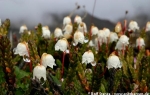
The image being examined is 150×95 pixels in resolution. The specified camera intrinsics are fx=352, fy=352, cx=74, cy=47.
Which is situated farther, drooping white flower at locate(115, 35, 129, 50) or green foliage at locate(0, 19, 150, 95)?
drooping white flower at locate(115, 35, 129, 50)

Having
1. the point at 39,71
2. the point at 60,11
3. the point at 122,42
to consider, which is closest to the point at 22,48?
the point at 39,71

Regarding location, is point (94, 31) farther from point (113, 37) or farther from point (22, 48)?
point (22, 48)

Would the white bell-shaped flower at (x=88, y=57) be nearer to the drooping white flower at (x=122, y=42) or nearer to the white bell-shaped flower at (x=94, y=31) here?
the drooping white flower at (x=122, y=42)

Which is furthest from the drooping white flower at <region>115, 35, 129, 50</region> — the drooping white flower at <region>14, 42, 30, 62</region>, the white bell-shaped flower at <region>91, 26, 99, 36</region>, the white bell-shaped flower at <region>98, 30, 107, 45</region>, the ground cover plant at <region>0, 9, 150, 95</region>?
the drooping white flower at <region>14, 42, 30, 62</region>

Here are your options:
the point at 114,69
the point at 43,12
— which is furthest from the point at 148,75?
the point at 43,12

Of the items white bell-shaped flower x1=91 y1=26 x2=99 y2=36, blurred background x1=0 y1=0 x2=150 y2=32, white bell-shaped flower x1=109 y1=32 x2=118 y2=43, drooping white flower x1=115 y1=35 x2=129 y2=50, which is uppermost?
blurred background x1=0 y1=0 x2=150 y2=32

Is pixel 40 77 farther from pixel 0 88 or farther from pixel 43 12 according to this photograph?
pixel 43 12

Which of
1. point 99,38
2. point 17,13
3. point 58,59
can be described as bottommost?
point 58,59

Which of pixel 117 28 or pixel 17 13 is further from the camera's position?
pixel 17 13

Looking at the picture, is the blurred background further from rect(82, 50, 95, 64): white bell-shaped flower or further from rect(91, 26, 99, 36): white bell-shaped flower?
rect(82, 50, 95, 64): white bell-shaped flower
